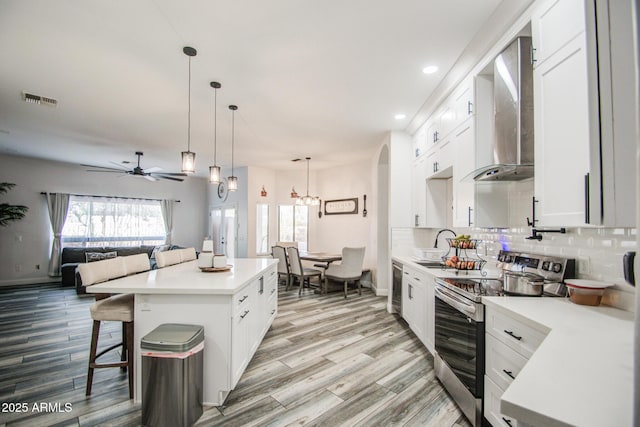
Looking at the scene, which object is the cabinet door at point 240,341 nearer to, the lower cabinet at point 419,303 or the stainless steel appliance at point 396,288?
the lower cabinet at point 419,303

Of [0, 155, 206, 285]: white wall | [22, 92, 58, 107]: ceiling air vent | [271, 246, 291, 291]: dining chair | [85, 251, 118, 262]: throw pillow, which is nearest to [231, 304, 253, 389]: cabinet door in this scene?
[271, 246, 291, 291]: dining chair

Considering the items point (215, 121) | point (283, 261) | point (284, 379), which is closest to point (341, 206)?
point (283, 261)

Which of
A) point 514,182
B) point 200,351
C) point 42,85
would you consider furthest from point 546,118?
point 42,85

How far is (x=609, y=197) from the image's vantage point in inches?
53.2

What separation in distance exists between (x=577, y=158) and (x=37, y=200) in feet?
30.8

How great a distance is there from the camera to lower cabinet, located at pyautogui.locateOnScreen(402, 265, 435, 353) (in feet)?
9.39

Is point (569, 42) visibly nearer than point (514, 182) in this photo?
Yes

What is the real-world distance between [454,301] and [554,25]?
1.84 meters

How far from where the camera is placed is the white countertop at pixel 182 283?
209cm

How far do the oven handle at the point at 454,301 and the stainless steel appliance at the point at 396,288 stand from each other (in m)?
1.44

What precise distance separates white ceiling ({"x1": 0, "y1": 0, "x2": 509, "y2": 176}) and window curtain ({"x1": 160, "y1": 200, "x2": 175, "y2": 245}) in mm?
3586

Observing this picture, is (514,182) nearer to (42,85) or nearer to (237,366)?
(237,366)

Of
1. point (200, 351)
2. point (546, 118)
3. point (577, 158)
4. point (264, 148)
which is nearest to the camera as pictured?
point (577, 158)

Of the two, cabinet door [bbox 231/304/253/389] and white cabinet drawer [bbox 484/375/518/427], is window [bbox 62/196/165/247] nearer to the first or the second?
cabinet door [bbox 231/304/253/389]
